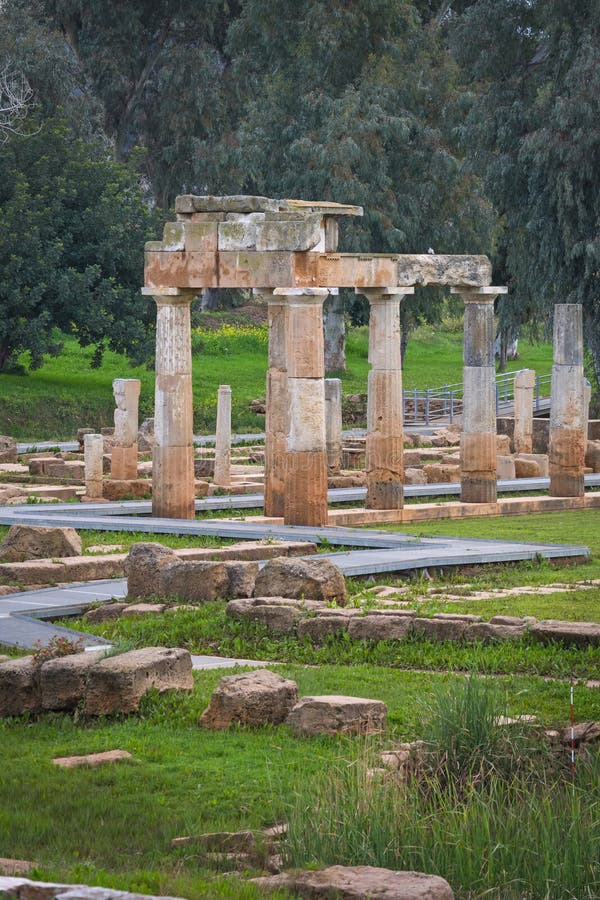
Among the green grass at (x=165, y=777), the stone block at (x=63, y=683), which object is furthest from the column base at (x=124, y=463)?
the stone block at (x=63, y=683)

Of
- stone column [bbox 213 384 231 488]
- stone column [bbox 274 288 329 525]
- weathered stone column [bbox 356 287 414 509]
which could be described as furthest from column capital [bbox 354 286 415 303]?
stone column [bbox 213 384 231 488]

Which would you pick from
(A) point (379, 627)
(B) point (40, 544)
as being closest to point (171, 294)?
(B) point (40, 544)

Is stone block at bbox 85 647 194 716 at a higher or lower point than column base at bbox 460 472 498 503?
lower

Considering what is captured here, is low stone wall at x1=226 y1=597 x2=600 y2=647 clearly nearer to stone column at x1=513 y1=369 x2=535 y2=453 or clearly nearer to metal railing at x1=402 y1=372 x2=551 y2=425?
stone column at x1=513 y1=369 x2=535 y2=453

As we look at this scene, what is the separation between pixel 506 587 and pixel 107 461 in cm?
1665

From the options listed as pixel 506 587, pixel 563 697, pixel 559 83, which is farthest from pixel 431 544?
pixel 559 83

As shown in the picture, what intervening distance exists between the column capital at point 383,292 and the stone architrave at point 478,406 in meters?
1.53

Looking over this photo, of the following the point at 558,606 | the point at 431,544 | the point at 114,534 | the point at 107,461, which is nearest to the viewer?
the point at 558,606

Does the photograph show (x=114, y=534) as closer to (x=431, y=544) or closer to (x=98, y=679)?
(x=431, y=544)

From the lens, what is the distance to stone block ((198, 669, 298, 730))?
500 inches

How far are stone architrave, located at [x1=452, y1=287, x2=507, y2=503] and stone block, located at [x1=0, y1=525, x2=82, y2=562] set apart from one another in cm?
978

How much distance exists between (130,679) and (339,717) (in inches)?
69.0

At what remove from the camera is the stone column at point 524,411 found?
127 ft

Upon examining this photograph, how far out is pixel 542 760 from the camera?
11422mm
